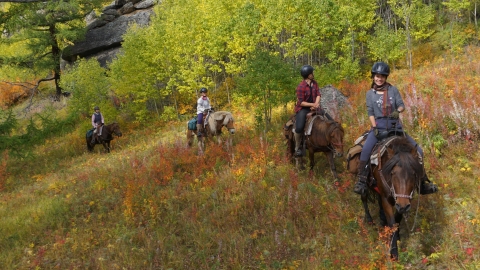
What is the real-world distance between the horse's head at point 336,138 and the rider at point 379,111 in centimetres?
158

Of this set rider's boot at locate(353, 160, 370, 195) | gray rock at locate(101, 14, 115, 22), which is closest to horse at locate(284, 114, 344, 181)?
rider's boot at locate(353, 160, 370, 195)

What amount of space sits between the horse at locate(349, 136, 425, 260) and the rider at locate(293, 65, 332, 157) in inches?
127

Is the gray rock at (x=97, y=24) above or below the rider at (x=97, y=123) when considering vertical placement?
above

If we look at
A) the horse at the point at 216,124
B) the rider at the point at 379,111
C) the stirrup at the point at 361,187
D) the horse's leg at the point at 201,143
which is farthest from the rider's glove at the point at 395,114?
the horse's leg at the point at 201,143

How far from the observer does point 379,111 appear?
6.20m

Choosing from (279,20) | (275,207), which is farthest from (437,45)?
(275,207)

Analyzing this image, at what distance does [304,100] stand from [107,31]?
3752 centimetres

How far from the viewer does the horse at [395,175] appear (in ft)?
16.1

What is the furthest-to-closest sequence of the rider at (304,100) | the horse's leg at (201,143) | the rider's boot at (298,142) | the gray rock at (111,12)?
the gray rock at (111,12) → the horse's leg at (201,143) → the rider's boot at (298,142) → the rider at (304,100)

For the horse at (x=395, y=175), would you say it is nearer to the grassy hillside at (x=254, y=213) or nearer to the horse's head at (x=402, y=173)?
the horse's head at (x=402, y=173)

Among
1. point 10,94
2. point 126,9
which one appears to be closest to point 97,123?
point 10,94

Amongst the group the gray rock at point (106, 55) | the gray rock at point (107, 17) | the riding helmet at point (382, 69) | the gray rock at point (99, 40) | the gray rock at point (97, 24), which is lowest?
the riding helmet at point (382, 69)

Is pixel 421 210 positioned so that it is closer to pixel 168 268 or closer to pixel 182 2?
pixel 168 268

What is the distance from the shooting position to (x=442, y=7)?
43.2 m
